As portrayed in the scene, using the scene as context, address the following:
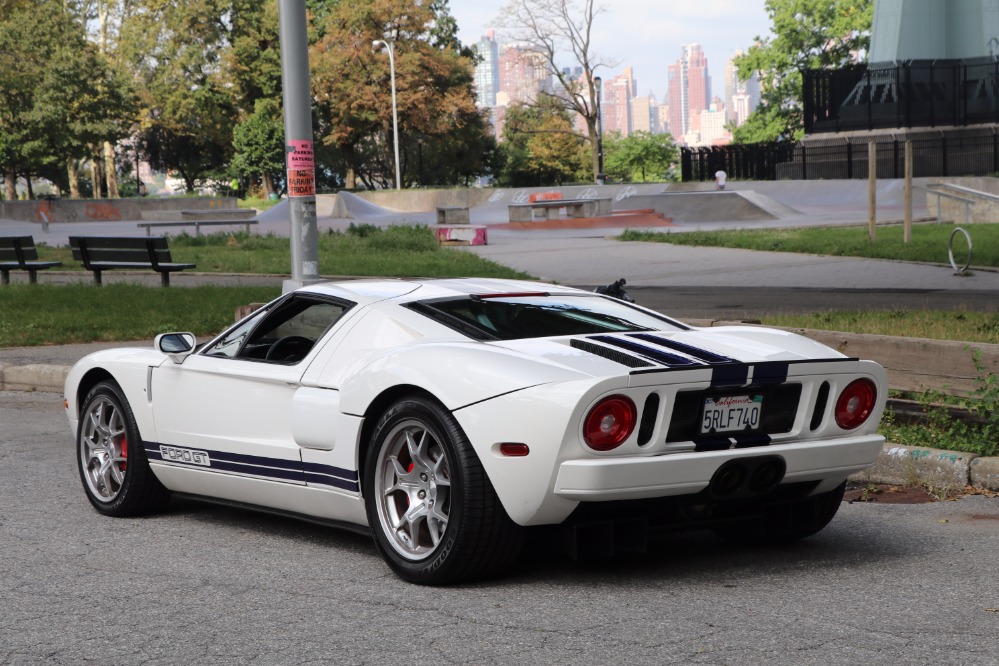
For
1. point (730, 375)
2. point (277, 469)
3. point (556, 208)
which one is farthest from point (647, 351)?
point (556, 208)

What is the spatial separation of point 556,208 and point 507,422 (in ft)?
119

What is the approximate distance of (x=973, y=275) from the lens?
60.8 ft

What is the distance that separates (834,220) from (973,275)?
16.9m

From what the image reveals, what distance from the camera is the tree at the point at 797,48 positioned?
67938 mm

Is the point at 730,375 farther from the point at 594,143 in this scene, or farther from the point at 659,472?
the point at 594,143

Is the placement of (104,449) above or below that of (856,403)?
below

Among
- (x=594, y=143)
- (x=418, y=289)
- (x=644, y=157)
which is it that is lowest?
(x=418, y=289)

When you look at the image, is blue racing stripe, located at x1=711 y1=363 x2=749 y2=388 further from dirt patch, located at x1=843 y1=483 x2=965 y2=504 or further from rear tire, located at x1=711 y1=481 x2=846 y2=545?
dirt patch, located at x1=843 y1=483 x2=965 y2=504

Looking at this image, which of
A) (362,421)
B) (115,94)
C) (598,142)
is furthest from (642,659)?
(598,142)

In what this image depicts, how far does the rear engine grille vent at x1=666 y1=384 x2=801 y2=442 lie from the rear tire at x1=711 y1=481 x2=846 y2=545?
1.57 feet

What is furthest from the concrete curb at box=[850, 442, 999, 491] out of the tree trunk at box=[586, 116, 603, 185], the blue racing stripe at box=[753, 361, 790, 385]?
the tree trunk at box=[586, 116, 603, 185]

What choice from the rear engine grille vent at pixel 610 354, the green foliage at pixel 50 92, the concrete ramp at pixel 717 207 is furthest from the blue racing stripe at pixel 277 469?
the green foliage at pixel 50 92

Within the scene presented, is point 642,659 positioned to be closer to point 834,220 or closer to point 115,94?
point 834,220

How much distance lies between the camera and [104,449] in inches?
257
